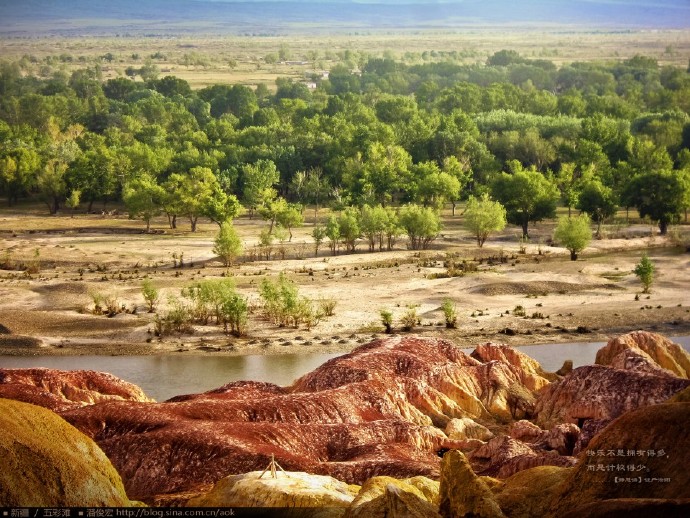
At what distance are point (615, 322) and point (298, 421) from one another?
3631 centimetres

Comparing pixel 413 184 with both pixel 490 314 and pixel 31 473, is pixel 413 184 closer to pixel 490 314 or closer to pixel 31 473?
pixel 490 314

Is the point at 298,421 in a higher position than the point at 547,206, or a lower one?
higher

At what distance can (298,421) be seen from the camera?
1416 inches

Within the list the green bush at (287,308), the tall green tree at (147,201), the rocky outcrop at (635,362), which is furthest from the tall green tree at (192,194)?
the rocky outcrop at (635,362)

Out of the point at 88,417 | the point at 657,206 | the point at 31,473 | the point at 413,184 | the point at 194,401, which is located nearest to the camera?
the point at 31,473

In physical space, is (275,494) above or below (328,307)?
above

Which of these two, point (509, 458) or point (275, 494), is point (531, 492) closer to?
point (275, 494)

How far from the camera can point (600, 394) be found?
130 ft

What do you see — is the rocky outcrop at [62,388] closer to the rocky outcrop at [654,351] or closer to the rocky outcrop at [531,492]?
the rocky outcrop at [531,492]

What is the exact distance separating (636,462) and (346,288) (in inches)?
2121

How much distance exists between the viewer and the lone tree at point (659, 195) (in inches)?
4030

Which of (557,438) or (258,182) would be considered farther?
(258,182)

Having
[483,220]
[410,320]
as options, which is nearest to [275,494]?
[410,320]

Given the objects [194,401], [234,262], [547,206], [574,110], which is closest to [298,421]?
[194,401]
